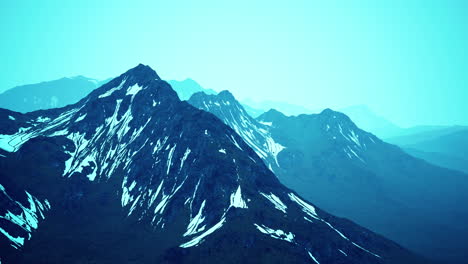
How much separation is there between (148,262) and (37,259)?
2049 inches

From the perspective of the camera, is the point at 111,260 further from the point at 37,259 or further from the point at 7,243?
the point at 7,243

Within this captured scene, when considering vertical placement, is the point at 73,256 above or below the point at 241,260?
below

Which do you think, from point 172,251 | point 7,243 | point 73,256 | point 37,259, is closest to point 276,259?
point 172,251

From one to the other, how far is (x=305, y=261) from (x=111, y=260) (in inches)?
3801

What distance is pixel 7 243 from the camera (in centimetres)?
19562

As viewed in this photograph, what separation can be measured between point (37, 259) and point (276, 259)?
11458 cm

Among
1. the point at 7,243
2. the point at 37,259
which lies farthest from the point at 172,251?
the point at 7,243

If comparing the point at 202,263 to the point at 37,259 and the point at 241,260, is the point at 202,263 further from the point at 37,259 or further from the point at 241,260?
the point at 37,259

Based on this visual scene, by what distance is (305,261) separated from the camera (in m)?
198

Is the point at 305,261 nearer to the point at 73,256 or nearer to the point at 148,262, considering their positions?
the point at 148,262

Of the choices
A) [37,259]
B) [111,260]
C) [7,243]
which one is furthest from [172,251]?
[7,243]

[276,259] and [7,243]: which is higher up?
[276,259]

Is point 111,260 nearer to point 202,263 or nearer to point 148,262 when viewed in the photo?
point 148,262

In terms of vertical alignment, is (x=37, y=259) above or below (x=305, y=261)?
below
